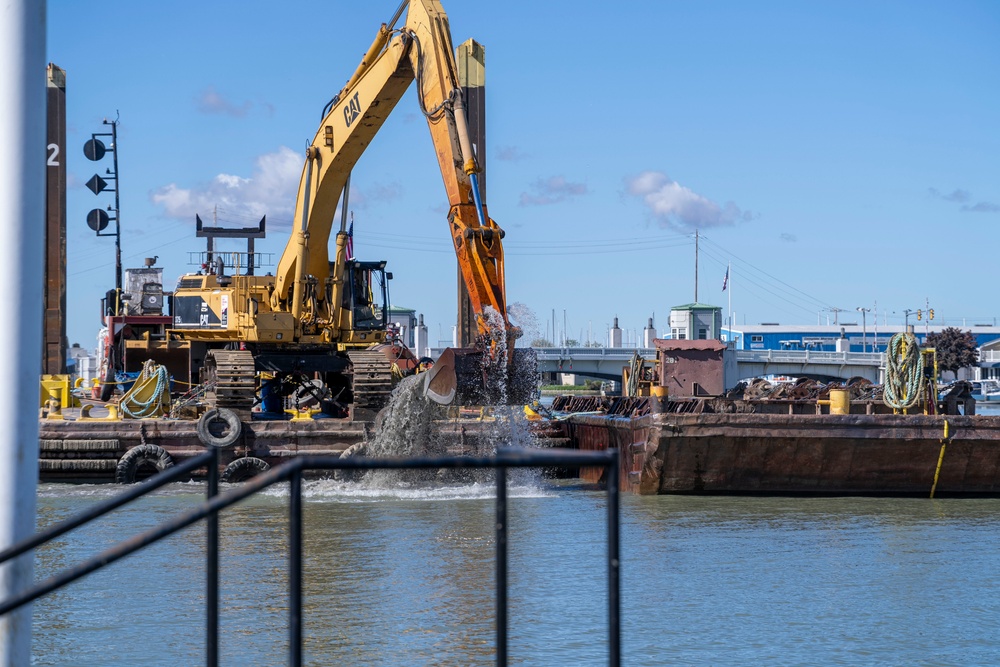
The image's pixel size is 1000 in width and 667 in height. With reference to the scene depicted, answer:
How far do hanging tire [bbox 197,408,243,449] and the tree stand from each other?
8755 cm

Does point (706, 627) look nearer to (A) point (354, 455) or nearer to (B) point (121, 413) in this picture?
(A) point (354, 455)

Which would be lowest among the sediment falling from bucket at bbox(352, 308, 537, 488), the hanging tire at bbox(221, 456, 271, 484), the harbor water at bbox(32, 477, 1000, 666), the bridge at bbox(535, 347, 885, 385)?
the harbor water at bbox(32, 477, 1000, 666)

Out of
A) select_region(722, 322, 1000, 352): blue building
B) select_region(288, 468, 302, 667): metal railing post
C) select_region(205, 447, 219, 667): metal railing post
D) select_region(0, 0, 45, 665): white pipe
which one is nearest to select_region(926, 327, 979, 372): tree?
select_region(722, 322, 1000, 352): blue building

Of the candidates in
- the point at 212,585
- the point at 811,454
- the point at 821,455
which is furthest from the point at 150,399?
the point at 212,585

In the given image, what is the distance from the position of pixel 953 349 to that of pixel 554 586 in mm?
98322

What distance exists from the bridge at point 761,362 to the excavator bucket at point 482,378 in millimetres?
63928

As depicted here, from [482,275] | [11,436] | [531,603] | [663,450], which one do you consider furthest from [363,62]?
[11,436]

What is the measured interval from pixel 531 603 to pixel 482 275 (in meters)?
8.52

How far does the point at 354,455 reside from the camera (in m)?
21.6

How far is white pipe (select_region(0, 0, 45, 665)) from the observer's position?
13.6 feet

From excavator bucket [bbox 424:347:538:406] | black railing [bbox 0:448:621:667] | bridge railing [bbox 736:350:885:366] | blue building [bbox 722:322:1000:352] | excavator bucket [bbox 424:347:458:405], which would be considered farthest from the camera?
blue building [bbox 722:322:1000:352]

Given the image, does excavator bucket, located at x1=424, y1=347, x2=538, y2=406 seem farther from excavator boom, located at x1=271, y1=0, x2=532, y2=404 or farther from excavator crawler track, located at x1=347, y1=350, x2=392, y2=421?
excavator crawler track, located at x1=347, y1=350, x2=392, y2=421

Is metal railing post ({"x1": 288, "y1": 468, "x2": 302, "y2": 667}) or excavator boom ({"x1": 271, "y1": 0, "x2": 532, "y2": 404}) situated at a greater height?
excavator boom ({"x1": 271, "y1": 0, "x2": 532, "y2": 404})

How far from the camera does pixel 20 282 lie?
417 centimetres
